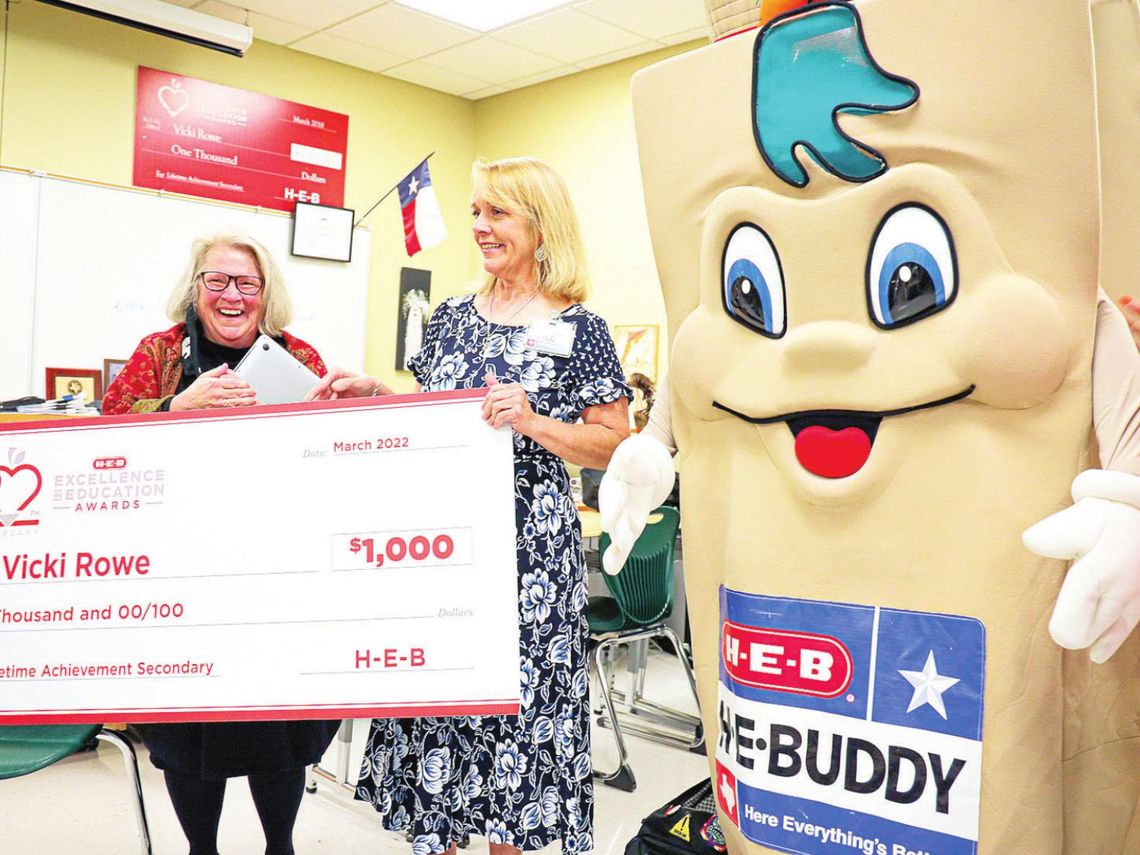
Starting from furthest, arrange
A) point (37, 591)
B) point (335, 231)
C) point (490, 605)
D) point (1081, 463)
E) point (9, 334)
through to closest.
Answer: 1. point (335, 231)
2. point (9, 334)
3. point (37, 591)
4. point (490, 605)
5. point (1081, 463)

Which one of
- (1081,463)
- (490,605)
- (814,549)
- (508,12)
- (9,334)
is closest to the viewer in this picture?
(1081,463)

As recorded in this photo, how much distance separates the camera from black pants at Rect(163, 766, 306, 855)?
71.0 inches

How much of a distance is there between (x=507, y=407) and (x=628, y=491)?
0.34 meters

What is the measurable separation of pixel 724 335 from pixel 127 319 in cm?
405

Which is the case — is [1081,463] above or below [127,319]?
below

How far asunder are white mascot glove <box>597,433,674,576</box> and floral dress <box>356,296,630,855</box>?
0.44 meters

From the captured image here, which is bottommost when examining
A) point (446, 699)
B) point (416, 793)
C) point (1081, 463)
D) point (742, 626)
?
point (416, 793)

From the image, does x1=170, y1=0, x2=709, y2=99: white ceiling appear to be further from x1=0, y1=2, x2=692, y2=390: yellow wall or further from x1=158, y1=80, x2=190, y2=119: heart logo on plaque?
x1=158, y1=80, x2=190, y2=119: heart logo on plaque

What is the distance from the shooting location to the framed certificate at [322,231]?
5.08 metres

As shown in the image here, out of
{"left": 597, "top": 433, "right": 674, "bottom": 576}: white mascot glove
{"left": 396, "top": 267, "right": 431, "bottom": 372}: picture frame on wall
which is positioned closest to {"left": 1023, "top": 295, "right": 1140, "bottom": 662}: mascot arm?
{"left": 597, "top": 433, "right": 674, "bottom": 576}: white mascot glove

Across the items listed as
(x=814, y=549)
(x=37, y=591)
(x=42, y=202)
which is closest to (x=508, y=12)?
(x=42, y=202)

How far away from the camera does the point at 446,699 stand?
156 centimetres

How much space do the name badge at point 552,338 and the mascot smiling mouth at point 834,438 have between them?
0.66m

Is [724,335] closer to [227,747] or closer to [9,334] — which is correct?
[227,747]
